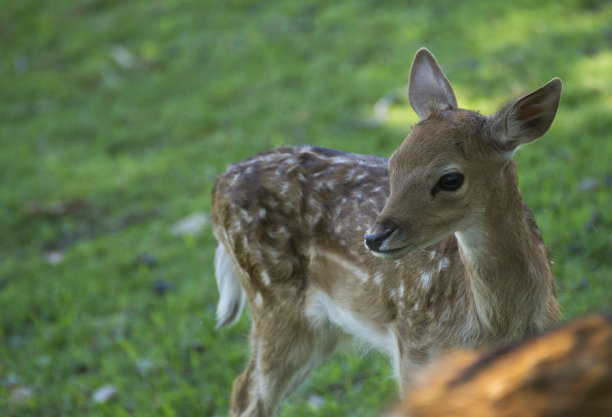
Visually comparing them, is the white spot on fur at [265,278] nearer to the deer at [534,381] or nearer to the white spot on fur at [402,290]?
the white spot on fur at [402,290]

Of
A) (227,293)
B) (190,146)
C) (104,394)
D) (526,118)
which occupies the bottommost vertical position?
(190,146)

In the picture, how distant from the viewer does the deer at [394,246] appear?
302cm

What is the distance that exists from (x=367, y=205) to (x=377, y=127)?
3.39 metres

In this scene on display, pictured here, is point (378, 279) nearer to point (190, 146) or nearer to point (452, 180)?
point (452, 180)

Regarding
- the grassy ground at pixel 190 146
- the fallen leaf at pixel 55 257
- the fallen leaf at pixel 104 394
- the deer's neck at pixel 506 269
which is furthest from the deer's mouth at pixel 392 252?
the fallen leaf at pixel 55 257

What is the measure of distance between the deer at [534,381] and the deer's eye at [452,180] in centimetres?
152

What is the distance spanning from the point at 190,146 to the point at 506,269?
5.24 metres

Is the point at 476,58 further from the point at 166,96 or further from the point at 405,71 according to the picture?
the point at 166,96

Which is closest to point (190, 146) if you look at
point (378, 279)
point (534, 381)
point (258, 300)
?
point (258, 300)

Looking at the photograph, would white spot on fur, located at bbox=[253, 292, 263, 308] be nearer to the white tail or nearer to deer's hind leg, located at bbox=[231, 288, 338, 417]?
deer's hind leg, located at bbox=[231, 288, 338, 417]

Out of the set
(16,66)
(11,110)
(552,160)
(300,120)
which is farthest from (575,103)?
(16,66)

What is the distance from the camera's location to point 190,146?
26.0 feet

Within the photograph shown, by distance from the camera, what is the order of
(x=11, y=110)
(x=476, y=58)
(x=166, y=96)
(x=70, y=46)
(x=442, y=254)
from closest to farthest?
(x=442, y=254), (x=476, y=58), (x=166, y=96), (x=11, y=110), (x=70, y=46)

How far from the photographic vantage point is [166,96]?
364 inches
